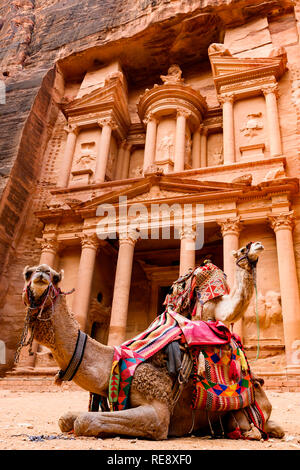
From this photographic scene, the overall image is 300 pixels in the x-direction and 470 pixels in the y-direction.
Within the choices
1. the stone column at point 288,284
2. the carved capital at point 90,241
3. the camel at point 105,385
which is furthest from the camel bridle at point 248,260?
the carved capital at point 90,241

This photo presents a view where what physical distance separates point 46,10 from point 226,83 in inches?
751

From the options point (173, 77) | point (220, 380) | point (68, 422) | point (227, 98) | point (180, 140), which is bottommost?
point (68, 422)

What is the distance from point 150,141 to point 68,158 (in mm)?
4544

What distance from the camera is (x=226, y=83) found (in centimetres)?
1886

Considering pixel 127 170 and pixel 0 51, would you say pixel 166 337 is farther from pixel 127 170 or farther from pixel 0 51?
pixel 0 51

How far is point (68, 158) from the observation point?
20.7m

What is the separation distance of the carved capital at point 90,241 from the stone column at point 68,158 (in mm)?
4617

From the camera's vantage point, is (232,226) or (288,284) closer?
(288,284)

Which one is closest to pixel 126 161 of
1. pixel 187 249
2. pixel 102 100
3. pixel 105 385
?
pixel 102 100

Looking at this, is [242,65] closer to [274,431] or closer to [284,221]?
[284,221]

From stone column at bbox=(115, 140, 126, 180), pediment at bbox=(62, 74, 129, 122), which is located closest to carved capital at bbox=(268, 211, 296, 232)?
stone column at bbox=(115, 140, 126, 180)

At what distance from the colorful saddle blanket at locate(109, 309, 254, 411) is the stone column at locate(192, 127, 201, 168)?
55.4ft

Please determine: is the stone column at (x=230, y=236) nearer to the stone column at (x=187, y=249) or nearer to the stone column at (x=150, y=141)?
the stone column at (x=187, y=249)

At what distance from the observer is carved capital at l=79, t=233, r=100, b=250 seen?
1619 cm
